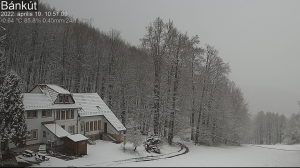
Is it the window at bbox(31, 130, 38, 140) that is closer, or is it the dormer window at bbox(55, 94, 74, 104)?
the window at bbox(31, 130, 38, 140)

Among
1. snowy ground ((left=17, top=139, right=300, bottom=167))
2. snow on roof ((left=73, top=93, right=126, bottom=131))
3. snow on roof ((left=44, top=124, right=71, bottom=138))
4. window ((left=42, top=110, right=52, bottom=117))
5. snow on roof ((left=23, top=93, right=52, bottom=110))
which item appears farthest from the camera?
snow on roof ((left=73, top=93, right=126, bottom=131))

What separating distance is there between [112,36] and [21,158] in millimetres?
31010

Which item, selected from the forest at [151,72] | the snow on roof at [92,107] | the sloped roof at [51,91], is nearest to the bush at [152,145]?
the forest at [151,72]

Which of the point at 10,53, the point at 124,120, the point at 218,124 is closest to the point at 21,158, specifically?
the point at 124,120

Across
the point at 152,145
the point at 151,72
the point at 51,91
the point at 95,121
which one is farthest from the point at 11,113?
the point at 151,72

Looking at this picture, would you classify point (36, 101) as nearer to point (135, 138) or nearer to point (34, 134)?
point (34, 134)

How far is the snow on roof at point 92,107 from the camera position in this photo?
3288cm

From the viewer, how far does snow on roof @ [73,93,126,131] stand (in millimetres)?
32875

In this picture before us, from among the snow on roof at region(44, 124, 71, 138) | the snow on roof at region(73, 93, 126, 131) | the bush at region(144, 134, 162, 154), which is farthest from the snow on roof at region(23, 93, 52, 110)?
the bush at region(144, 134, 162, 154)

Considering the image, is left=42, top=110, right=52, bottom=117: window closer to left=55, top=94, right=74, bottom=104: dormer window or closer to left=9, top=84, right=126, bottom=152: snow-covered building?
left=9, top=84, right=126, bottom=152: snow-covered building

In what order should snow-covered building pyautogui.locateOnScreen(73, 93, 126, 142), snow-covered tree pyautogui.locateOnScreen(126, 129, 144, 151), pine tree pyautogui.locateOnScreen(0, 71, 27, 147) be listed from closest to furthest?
pine tree pyautogui.locateOnScreen(0, 71, 27, 147)
snow-covered tree pyautogui.locateOnScreen(126, 129, 144, 151)
snow-covered building pyautogui.locateOnScreen(73, 93, 126, 142)

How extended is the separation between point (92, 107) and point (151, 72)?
10910 mm

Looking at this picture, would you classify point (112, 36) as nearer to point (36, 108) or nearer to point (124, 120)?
point (124, 120)

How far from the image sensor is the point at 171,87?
35031 mm
